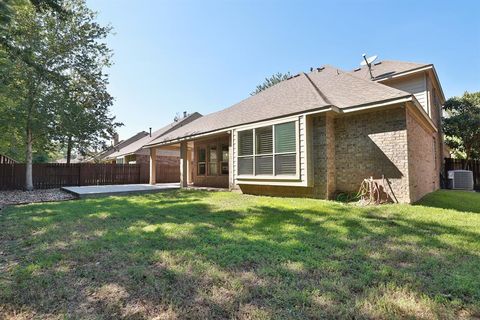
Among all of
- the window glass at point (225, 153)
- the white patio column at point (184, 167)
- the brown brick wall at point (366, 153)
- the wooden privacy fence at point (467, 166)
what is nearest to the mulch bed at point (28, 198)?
the white patio column at point (184, 167)

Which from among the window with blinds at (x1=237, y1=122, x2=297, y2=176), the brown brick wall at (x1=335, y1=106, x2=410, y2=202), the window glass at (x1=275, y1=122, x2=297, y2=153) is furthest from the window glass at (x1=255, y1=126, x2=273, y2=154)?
the brown brick wall at (x1=335, y1=106, x2=410, y2=202)

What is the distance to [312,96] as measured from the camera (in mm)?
9461

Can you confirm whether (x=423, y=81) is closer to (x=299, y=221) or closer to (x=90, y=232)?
(x=299, y=221)

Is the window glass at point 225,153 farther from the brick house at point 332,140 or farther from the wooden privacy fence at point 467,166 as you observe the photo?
the wooden privacy fence at point 467,166

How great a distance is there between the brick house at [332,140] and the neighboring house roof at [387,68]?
48 centimetres

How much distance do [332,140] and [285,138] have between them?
156cm

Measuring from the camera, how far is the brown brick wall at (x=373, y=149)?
7.33 m

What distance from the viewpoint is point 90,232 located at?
509cm

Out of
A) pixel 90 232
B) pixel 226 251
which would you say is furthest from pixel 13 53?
pixel 226 251

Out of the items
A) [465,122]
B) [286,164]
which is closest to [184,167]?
[286,164]

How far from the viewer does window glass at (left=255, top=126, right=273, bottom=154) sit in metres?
9.38

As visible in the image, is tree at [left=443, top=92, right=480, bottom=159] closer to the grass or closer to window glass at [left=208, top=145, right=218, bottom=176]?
the grass

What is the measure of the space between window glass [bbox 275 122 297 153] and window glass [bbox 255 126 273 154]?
354 mm

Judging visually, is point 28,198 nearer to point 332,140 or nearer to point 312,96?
point 312,96
